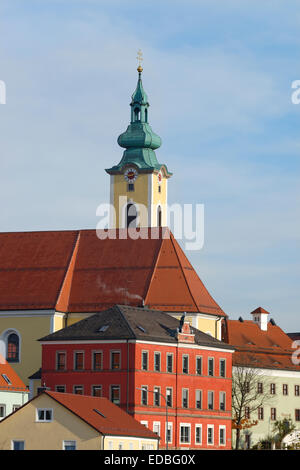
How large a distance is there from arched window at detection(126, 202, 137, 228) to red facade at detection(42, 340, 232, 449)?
32580 millimetres

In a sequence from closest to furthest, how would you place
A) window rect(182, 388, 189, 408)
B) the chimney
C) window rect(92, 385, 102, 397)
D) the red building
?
the red building
window rect(92, 385, 102, 397)
window rect(182, 388, 189, 408)
the chimney

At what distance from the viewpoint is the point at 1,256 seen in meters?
143

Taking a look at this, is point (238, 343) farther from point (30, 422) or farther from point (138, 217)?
point (30, 422)

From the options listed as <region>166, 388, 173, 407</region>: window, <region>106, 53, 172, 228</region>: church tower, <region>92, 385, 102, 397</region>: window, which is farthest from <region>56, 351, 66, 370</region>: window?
<region>106, 53, 172, 228</region>: church tower

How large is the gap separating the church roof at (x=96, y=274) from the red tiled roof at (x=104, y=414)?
23173 millimetres

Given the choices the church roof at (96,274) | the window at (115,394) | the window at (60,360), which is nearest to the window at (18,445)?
the window at (115,394)

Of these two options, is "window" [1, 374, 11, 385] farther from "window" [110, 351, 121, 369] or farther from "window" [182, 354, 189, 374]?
"window" [182, 354, 189, 374]

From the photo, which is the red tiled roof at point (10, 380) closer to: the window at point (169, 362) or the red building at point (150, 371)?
the red building at point (150, 371)

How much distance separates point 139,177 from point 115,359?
46.7 meters

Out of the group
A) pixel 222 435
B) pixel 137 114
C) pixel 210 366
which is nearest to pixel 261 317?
pixel 137 114

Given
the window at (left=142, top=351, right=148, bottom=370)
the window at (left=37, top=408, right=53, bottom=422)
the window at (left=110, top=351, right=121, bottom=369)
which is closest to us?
the window at (left=37, top=408, right=53, bottom=422)

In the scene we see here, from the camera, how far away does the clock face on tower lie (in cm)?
16550
